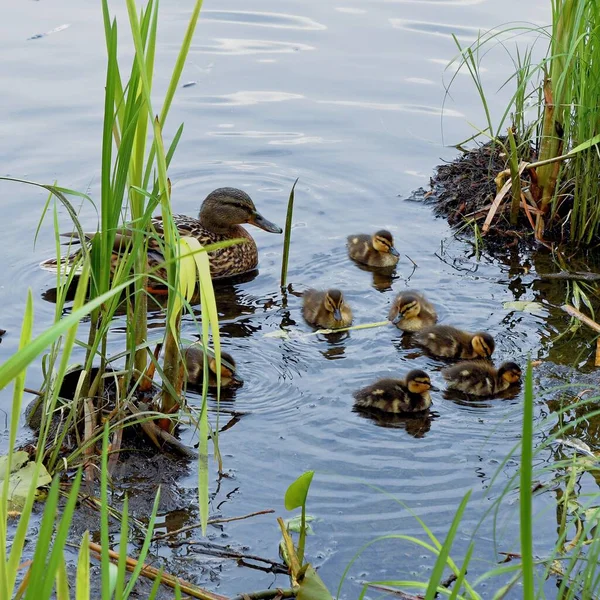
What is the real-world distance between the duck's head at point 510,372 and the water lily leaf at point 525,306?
746 mm

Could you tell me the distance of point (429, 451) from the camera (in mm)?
3768

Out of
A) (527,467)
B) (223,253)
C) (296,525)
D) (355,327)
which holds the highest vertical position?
(527,467)

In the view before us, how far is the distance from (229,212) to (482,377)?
7.42 ft

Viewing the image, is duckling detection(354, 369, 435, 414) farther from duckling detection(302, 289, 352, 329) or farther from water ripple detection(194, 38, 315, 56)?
water ripple detection(194, 38, 315, 56)

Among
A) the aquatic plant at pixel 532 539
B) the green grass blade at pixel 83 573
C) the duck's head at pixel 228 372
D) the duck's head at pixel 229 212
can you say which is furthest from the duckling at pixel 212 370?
the green grass blade at pixel 83 573

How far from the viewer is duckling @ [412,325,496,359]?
4445mm

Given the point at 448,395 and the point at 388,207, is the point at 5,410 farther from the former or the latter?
the point at 388,207

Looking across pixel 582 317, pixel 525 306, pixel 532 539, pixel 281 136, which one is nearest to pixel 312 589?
pixel 532 539

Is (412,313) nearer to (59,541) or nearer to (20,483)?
(20,483)

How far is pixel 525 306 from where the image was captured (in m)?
4.96

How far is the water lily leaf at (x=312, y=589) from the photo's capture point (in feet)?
8.93

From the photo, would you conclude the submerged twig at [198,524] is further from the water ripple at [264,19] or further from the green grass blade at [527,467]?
the water ripple at [264,19]

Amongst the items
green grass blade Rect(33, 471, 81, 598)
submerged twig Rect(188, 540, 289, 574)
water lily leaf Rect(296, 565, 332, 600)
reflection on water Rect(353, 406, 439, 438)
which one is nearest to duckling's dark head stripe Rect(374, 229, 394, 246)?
reflection on water Rect(353, 406, 439, 438)

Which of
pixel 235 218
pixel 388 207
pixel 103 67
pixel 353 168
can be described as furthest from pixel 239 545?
pixel 103 67
